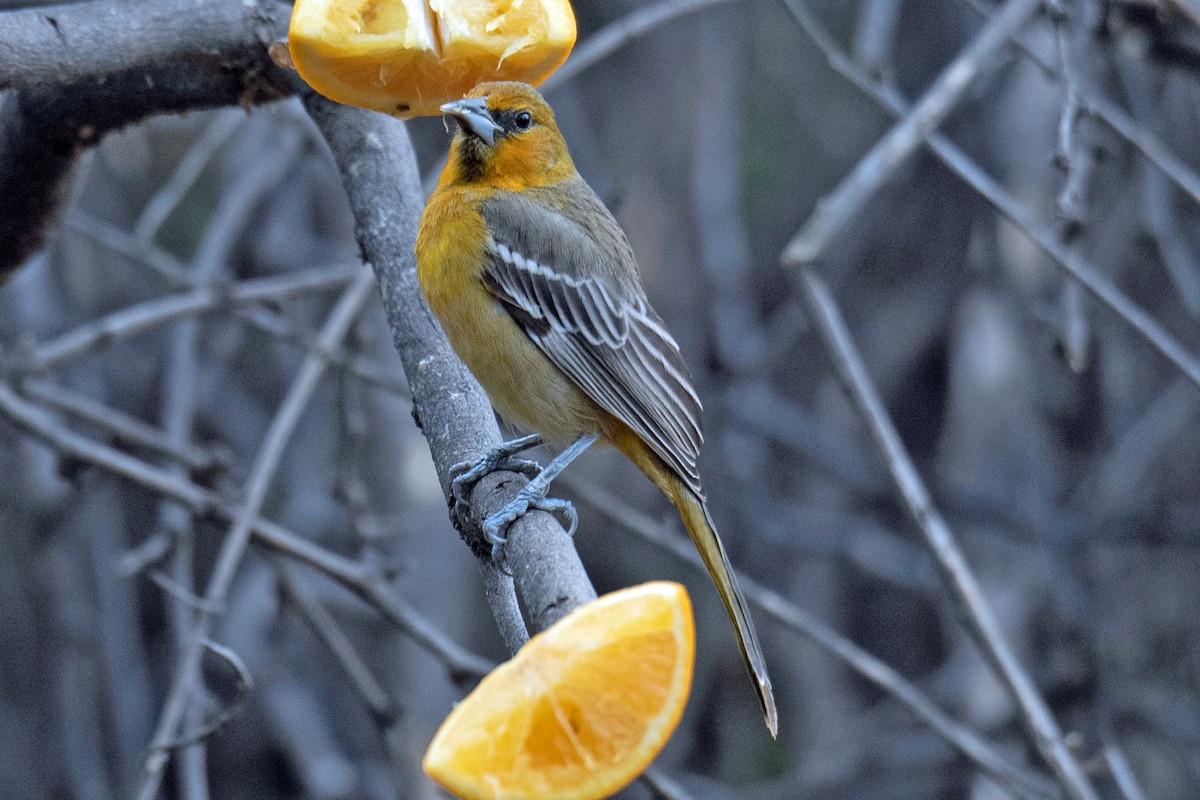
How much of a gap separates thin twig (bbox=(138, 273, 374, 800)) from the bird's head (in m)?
0.52

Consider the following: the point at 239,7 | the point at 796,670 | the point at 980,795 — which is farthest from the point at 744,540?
the point at 239,7

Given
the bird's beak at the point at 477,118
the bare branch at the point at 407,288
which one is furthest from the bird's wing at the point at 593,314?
the bare branch at the point at 407,288

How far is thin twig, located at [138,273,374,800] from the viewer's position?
2.96 meters

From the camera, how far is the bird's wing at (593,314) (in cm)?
325

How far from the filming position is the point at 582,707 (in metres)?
1.64

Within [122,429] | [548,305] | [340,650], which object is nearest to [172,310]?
[122,429]

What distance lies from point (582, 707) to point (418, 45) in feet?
4.22

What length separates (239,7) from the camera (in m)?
2.74

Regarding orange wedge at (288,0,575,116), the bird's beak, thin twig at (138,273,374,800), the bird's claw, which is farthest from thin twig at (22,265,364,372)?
the bird's claw

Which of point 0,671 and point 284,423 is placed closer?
point 284,423

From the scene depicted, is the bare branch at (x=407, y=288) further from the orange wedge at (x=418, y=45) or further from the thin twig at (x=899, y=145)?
the thin twig at (x=899, y=145)

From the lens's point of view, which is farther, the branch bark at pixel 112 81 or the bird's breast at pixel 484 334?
the bird's breast at pixel 484 334

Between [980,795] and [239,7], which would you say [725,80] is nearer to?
[980,795]

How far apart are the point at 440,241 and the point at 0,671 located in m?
3.32
